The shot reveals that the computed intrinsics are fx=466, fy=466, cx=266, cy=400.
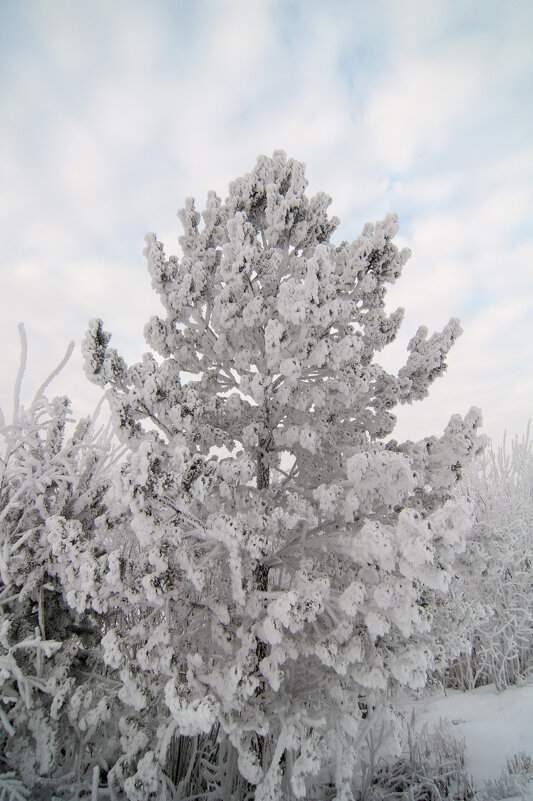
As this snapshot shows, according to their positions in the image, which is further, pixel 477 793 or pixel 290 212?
pixel 290 212

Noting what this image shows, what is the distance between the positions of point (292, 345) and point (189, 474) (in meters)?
1.48

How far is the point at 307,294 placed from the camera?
158 inches

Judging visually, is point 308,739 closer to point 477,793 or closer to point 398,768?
point 477,793

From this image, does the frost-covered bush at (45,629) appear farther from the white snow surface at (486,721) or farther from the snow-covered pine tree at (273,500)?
the white snow surface at (486,721)

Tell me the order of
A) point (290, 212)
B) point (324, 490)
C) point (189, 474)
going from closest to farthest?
point (189, 474) < point (324, 490) < point (290, 212)

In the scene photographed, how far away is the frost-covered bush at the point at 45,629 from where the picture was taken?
409cm

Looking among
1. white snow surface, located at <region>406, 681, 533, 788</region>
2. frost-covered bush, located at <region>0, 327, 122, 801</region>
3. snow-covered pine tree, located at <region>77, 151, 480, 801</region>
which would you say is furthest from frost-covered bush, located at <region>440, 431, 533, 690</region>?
frost-covered bush, located at <region>0, 327, 122, 801</region>

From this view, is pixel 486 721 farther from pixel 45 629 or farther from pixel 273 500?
pixel 45 629

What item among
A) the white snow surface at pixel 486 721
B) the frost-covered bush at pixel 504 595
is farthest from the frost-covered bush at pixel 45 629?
the frost-covered bush at pixel 504 595

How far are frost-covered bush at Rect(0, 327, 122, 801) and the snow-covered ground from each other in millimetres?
3969

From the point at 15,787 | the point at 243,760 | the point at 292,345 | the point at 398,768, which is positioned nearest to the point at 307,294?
the point at 292,345

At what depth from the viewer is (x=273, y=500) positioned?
4734mm

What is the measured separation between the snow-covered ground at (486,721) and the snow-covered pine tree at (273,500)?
168 cm

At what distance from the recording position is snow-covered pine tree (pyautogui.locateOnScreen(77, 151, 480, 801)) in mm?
3568
